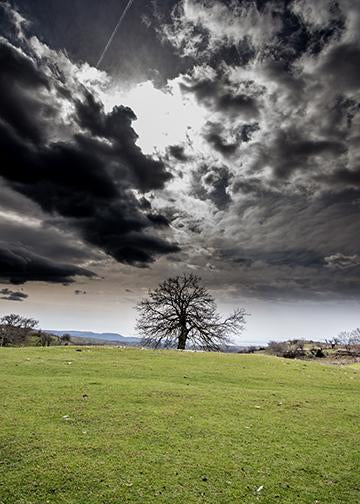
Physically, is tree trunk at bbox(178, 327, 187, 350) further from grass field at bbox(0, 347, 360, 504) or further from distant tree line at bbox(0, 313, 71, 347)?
distant tree line at bbox(0, 313, 71, 347)

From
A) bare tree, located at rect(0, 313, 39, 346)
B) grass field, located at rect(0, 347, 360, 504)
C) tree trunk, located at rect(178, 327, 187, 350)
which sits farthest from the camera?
bare tree, located at rect(0, 313, 39, 346)

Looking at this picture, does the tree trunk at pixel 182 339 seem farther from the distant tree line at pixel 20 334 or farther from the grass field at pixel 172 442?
the distant tree line at pixel 20 334

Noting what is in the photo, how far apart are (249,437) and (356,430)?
12.1 feet

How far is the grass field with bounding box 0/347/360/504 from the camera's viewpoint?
621 cm

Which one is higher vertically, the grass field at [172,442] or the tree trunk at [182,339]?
the tree trunk at [182,339]

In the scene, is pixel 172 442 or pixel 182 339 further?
pixel 182 339

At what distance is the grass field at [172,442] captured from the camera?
621 centimetres

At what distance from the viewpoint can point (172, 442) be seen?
818 centimetres

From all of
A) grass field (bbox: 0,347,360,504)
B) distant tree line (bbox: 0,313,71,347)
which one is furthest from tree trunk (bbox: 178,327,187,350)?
distant tree line (bbox: 0,313,71,347)

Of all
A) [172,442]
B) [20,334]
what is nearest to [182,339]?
[172,442]

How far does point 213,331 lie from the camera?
43.8 metres

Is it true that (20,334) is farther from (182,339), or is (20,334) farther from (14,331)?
(182,339)

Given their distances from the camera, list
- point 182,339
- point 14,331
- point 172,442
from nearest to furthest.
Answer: point 172,442 → point 182,339 → point 14,331

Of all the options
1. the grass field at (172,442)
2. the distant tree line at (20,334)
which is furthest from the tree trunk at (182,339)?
the distant tree line at (20,334)
